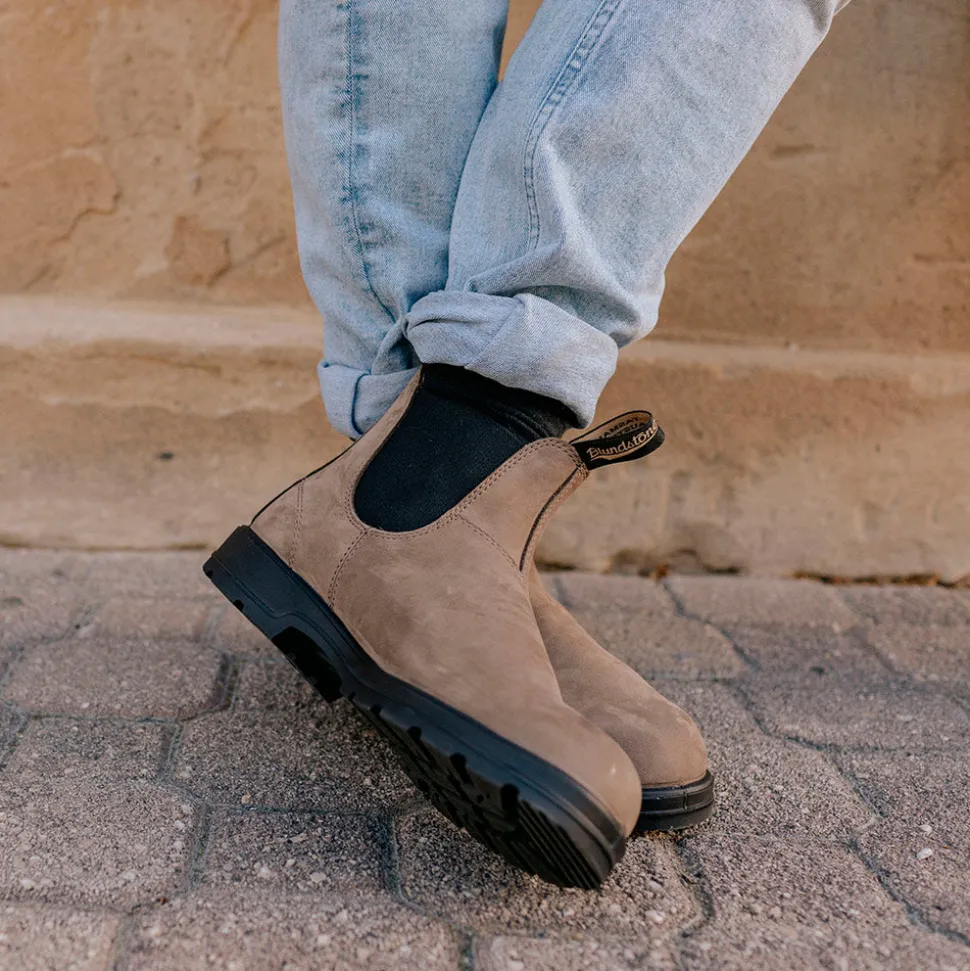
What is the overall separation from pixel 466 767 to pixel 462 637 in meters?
0.12

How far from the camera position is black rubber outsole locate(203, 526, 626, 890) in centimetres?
70

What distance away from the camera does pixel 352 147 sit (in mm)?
922

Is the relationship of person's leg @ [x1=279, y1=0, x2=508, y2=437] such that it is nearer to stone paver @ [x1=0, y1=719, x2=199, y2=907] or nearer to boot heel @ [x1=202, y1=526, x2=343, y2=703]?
boot heel @ [x1=202, y1=526, x2=343, y2=703]

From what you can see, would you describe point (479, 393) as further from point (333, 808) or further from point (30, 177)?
point (30, 177)

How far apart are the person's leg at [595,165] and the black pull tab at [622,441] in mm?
43

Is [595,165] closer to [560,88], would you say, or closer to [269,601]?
[560,88]

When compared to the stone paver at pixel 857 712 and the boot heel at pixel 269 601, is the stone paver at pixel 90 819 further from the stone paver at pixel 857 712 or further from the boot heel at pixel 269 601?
the stone paver at pixel 857 712

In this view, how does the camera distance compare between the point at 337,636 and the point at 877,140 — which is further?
the point at 877,140

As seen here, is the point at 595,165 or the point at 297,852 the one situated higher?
the point at 595,165

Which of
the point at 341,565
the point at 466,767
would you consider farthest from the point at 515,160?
the point at 466,767

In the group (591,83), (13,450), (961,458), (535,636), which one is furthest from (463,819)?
(961,458)

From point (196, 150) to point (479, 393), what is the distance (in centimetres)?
86

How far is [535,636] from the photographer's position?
33.3 inches

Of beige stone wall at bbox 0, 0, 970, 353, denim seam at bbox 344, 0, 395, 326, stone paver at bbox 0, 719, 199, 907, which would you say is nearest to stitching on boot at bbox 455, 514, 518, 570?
denim seam at bbox 344, 0, 395, 326
